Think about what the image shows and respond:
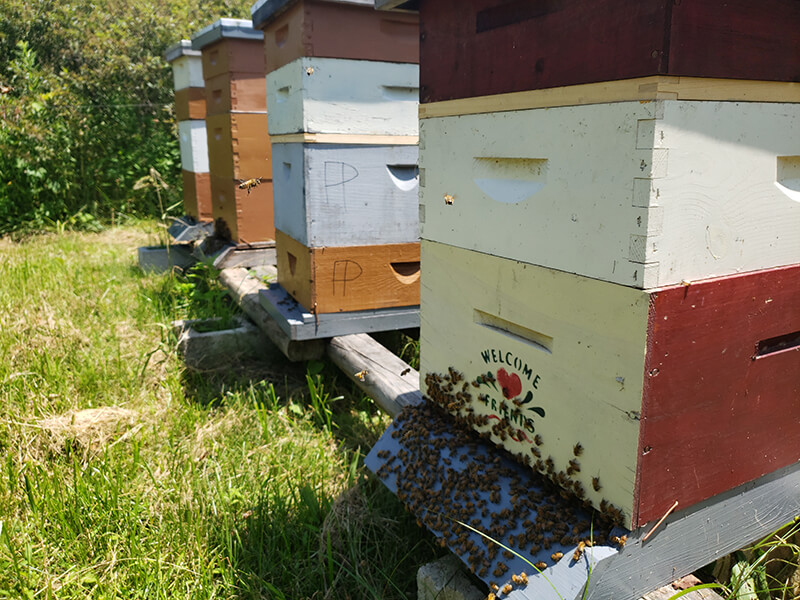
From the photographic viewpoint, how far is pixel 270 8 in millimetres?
3527

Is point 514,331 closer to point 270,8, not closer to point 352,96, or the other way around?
point 352,96

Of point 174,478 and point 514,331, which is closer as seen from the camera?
point 514,331

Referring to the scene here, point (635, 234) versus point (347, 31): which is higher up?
point (347, 31)

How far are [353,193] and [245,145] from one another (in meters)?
1.90

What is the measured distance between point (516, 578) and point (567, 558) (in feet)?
0.45

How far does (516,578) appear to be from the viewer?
5.38 feet

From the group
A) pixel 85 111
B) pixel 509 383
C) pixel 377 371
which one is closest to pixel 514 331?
pixel 509 383

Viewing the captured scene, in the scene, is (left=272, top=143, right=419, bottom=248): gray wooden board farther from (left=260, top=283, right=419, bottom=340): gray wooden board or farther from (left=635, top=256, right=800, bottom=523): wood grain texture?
(left=635, top=256, right=800, bottom=523): wood grain texture

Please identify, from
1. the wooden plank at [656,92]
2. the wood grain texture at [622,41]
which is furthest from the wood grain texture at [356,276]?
the wooden plank at [656,92]

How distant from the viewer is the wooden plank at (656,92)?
4.48ft

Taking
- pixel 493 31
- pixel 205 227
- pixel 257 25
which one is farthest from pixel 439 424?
pixel 205 227

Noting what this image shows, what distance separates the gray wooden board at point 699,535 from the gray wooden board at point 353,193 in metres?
2.15

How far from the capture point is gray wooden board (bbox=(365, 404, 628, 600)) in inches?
62.9

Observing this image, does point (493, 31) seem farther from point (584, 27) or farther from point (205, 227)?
point (205, 227)
